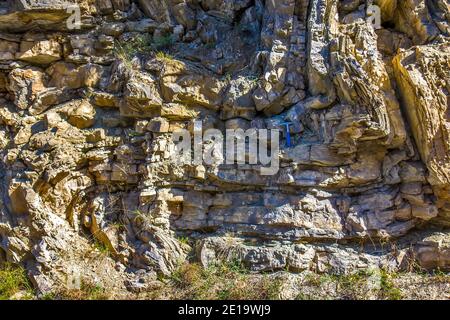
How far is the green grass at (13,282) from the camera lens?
5871 millimetres

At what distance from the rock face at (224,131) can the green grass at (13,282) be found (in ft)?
0.44

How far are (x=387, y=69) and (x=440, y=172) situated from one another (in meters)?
1.49

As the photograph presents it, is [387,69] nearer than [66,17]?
Yes

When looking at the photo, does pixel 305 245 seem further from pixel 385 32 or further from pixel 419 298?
pixel 385 32

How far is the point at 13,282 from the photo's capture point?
235 inches

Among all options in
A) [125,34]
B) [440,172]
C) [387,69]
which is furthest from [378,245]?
[125,34]

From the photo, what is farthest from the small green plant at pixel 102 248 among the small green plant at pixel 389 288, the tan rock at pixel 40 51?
the small green plant at pixel 389 288

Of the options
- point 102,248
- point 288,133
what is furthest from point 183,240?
point 288,133

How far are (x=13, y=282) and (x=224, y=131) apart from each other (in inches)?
139

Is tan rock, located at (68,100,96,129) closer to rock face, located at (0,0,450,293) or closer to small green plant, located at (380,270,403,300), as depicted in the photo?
rock face, located at (0,0,450,293)

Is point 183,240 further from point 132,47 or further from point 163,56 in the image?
point 132,47

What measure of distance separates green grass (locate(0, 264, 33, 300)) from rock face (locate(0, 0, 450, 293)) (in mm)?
134

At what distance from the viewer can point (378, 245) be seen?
578 centimetres

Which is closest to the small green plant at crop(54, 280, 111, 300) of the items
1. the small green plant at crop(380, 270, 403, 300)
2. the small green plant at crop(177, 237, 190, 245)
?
the small green plant at crop(177, 237, 190, 245)
